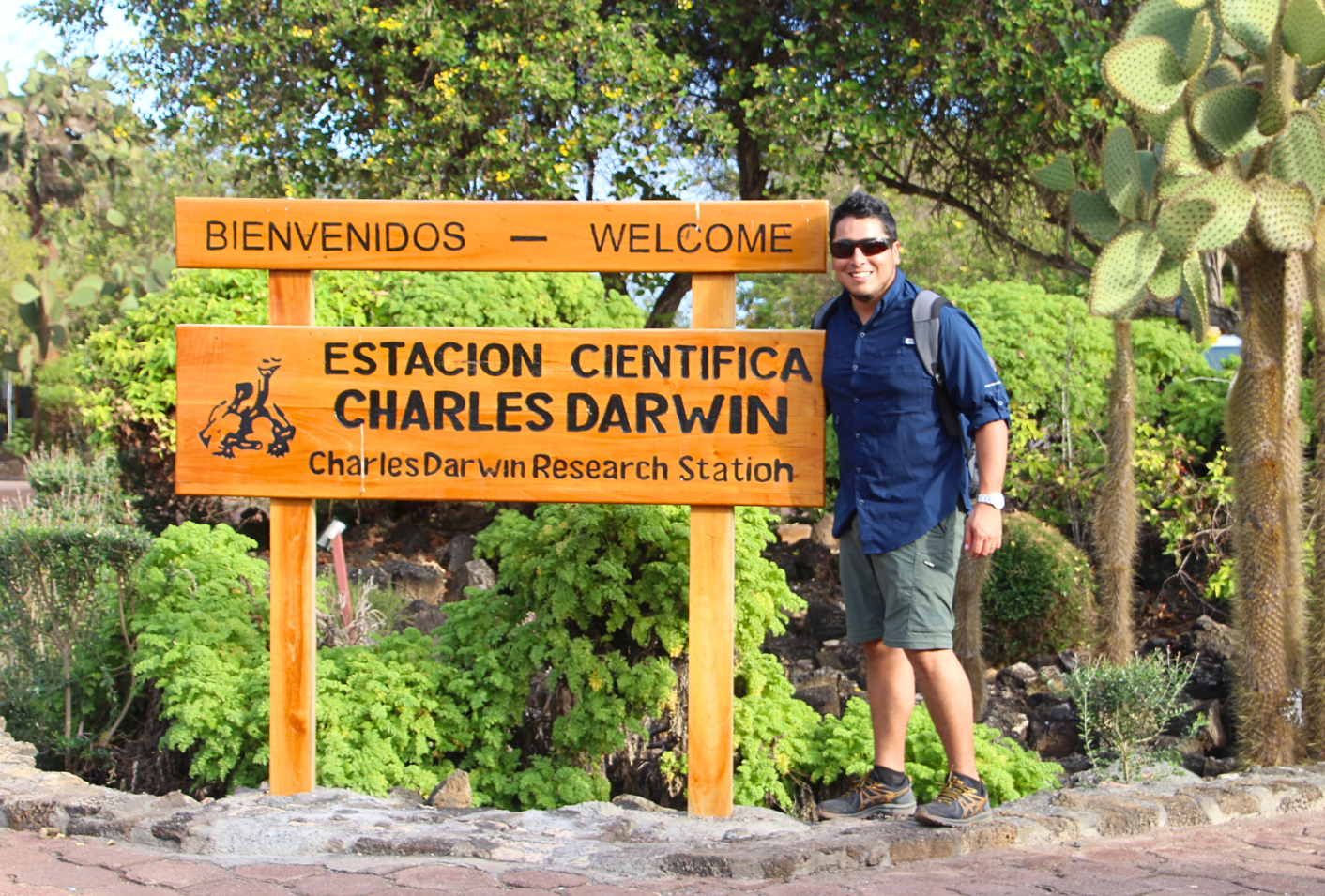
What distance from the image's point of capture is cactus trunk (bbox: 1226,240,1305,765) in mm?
4988

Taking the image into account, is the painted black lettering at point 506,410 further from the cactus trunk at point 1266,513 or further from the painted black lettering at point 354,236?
the cactus trunk at point 1266,513

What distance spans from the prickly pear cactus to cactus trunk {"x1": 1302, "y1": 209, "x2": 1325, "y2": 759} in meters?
0.01

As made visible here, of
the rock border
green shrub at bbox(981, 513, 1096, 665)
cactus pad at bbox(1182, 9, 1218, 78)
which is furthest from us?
green shrub at bbox(981, 513, 1096, 665)

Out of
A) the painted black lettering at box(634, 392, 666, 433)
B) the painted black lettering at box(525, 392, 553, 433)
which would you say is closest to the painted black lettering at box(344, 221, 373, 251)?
the painted black lettering at box(525, 392, 553, 433)

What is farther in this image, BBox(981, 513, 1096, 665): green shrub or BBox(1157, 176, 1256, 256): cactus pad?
BBox(981, 513, 1096, 665): green shrub

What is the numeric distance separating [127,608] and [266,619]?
845 millimetres

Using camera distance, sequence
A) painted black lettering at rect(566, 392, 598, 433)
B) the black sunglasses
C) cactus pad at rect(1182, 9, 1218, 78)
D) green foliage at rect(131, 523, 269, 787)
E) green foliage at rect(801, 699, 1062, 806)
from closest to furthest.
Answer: the black sunglasses, painted black lettering at rect(566, 392, 598, 433), green foliage at rect(801, 699, 1062, 806), green foliage at rect(131, 523, 269, 787), cactus pad at rect(1182, 9, 1218, 78)

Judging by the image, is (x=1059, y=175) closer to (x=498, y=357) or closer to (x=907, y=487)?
(x=907, y=487)

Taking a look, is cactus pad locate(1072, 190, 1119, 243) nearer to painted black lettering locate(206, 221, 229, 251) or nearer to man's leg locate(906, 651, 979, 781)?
man's leg locate(906, 651, 979, 781)

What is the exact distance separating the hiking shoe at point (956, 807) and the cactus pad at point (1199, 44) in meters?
2.98

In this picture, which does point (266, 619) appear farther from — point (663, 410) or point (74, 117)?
point (74, 117)

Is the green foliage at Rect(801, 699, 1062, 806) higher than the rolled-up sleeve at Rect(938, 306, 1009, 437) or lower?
lower

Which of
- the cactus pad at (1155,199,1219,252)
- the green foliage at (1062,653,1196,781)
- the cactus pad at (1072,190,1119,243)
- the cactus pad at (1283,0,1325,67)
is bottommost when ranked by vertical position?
the green foliage at (1062,653,1196,781)

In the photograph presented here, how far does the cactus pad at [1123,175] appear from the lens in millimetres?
5371
